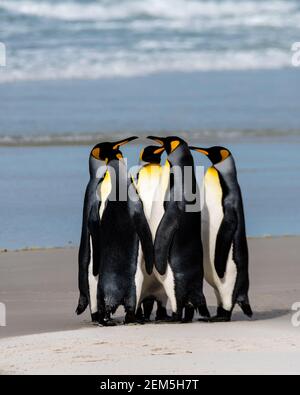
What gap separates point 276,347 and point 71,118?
34.5ft

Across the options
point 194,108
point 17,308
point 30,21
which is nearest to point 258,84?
point 194,108

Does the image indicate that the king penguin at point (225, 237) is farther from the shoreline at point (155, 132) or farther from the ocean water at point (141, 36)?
the ocean water at point (141, 36)

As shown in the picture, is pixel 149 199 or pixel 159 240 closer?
pixel 159 240

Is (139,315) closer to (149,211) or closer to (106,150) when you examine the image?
(149,211)

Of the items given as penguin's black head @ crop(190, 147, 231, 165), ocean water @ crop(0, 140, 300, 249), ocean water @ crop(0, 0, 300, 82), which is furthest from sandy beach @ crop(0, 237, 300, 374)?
ocean water @ crop(0, 0, 300, 82)

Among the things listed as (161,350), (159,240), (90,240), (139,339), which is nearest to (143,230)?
(159,240)

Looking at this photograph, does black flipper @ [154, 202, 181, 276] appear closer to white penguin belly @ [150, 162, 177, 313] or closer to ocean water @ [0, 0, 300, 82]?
white penguin belly @ [150, 162, 177, 313]

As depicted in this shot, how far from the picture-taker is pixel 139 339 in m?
6.79

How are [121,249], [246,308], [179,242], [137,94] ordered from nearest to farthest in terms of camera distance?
[179,242]
[121,249]
[246,308]
[137,94]

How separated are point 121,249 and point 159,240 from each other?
0.23m

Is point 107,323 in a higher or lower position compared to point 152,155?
lower

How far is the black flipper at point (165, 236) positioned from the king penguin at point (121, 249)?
4 cm

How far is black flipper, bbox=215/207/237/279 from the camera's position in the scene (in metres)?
7.48
